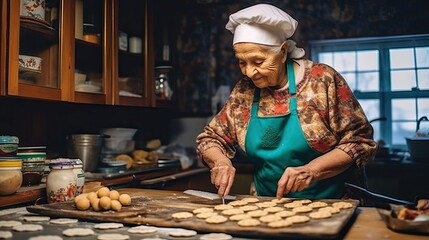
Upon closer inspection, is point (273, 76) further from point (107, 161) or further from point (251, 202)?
point (107, 161)

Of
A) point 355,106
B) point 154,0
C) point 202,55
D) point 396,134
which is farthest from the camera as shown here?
point 202,55

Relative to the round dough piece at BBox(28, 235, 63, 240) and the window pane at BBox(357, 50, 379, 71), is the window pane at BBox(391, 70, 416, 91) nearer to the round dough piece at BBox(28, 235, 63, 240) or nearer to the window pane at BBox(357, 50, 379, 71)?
the window pane at BBox(357, 50, 379, 71)

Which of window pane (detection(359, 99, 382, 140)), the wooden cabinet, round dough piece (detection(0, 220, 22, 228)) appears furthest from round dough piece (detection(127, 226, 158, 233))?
window pane (detection(359, 99, 382, 140))

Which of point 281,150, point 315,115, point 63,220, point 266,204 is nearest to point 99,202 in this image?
point 63,220

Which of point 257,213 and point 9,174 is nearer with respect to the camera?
point 257,213

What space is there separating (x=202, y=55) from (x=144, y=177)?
5.08ft

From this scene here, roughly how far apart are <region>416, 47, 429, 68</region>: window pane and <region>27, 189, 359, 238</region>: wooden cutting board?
2609 millimetres

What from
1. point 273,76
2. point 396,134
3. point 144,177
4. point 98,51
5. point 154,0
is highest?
point 154,0

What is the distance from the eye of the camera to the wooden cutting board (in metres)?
1.17

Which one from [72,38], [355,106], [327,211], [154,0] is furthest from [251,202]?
[154,0]

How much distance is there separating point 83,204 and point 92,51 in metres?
1.42

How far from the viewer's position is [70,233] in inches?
48.3

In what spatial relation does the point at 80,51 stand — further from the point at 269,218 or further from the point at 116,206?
the point at 269,218

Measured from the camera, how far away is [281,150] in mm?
1887
